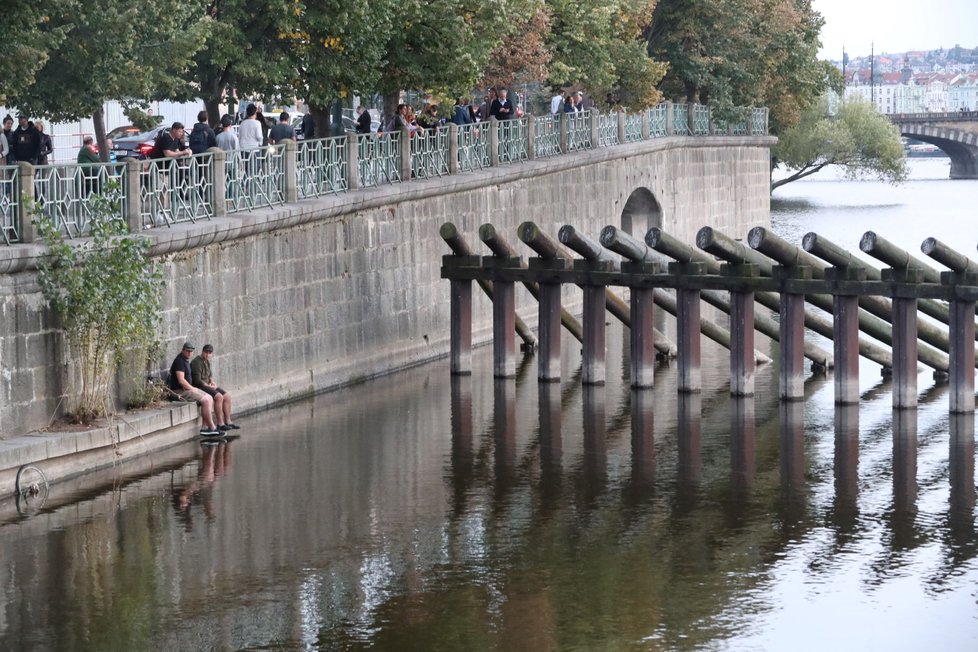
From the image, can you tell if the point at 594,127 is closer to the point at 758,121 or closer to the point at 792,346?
the point at 792,346

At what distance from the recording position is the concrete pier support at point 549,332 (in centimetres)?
2661

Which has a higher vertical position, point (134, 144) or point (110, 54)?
point (110, 54)

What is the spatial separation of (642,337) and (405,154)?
5.72 metres

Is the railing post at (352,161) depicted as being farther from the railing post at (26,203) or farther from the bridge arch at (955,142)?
the bridge arch at (955,142)

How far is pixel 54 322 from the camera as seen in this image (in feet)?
65.5

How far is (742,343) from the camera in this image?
2480 centimetres

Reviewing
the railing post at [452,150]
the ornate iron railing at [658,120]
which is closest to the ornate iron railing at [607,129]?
the ornate iron railing at [658,120]

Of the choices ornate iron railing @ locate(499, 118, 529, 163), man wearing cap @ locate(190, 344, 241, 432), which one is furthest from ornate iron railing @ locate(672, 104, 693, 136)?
man wearing cap @ locate(190, 344, 241, 432)

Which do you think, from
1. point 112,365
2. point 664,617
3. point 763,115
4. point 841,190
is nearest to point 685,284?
point 112,365

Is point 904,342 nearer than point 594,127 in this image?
Yes

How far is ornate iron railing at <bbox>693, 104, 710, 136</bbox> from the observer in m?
51.0

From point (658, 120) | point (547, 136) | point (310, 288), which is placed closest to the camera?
point (310, 288)

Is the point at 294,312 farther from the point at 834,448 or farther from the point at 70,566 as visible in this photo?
the point at 70,566

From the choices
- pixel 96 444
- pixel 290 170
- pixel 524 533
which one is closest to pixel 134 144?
pixel 290 170
